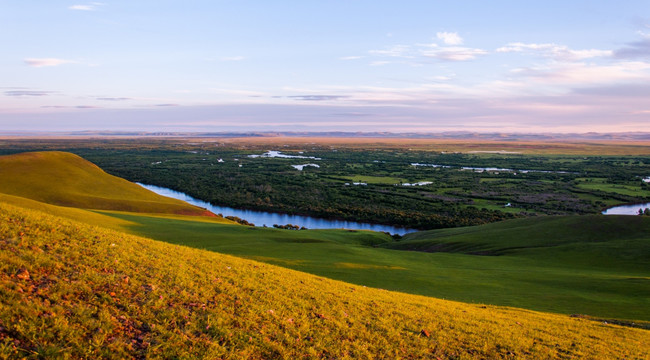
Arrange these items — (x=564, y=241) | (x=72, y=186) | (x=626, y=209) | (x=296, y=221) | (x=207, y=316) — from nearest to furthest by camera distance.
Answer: (x=207, y=316) < (x=564, y=241) < (x=72, y=186) < (x=296, y=221) < (x=626, y=209)

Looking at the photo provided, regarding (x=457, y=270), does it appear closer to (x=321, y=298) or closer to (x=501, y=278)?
(x=501, y=278)

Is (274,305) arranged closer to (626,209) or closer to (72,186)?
(72,186)

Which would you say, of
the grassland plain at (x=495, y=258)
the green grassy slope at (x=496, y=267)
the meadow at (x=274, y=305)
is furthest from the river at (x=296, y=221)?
the meadow at (x=274, y=305)

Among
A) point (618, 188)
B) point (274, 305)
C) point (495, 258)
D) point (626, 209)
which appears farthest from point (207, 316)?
point (618, 188)

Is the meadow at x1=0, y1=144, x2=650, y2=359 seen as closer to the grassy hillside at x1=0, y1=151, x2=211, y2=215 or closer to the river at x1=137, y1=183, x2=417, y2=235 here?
the grassy hillside at x1=0, y1=151, x2=211, y2=215

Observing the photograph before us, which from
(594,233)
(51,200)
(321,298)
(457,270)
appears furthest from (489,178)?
(321,298)

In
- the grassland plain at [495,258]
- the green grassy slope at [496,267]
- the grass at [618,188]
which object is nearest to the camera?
the green grassy slope at [496,267]

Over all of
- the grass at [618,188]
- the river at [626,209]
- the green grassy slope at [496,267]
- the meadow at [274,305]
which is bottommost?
the river at [626,209]

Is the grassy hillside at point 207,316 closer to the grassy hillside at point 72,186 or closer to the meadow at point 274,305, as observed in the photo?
the meadow at point 274,305
